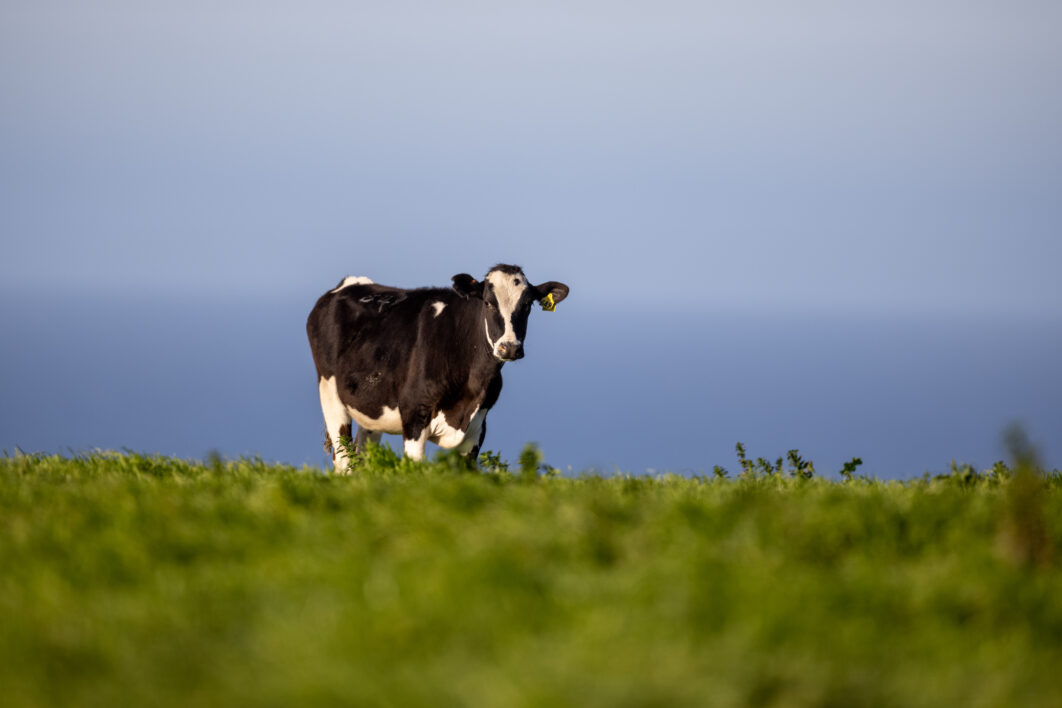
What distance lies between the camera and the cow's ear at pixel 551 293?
14609 mm

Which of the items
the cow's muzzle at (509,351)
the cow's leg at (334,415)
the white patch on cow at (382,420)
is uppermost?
the cow's leg at (334,415)

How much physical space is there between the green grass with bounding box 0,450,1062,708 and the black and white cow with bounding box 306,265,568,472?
20.2 ft

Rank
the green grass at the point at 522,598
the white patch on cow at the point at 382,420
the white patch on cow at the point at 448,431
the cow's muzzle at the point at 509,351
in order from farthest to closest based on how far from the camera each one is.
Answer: the white patch on cow at the point at 382,420 → the white patch on cow at the point at 448,431 → the cow's muzzle at the point at 509,351 → the green grass at the point at 522,598

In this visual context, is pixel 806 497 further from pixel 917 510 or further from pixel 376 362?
pixel 376 362

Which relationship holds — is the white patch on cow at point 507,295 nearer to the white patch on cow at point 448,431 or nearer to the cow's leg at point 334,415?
the white patch on cow at point 448,431

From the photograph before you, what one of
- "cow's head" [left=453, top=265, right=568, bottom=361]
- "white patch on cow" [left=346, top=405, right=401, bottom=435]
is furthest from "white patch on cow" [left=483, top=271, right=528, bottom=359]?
"white patch on cow" [left=346, top=405, right=401, bottom=435]

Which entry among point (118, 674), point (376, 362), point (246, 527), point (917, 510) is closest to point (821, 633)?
point (917, 510)

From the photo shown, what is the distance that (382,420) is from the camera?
14898mm

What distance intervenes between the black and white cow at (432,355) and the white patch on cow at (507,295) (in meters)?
0.01

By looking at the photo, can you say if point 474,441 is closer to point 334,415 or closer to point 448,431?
point 448,431

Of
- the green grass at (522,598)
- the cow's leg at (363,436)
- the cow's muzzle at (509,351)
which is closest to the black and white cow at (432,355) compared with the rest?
the cow's muzzle at (509,351)

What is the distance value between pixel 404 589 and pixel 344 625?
464 mm

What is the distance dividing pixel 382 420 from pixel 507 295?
A: 2.51 metres

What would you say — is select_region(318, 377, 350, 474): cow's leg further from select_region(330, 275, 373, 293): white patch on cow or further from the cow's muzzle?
the cow's muzzle
